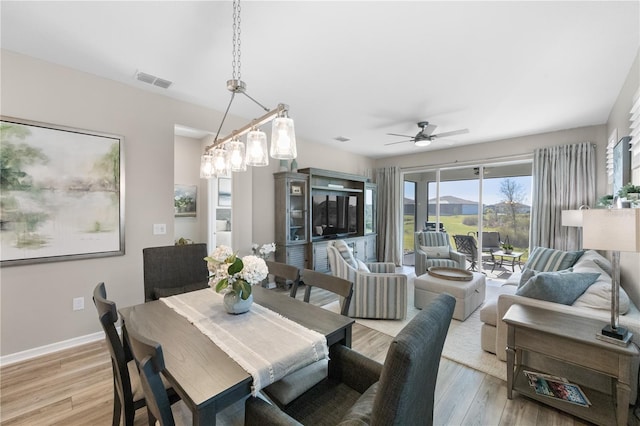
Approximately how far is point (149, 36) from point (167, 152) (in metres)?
1.40

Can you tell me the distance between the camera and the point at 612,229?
150cm

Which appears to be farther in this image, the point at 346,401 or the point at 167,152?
the point at 167,152

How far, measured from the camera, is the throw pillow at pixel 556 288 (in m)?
2.06

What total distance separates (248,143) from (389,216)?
5.23m

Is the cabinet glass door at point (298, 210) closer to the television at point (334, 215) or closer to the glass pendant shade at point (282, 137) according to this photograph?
the television at point (334, 215)

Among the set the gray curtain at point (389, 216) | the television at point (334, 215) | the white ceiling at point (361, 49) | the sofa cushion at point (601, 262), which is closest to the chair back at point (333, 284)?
the white ceiling at point (361, 49)

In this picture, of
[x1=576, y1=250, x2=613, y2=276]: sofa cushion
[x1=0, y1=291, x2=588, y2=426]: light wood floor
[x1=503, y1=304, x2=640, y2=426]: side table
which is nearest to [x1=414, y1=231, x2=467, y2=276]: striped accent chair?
[x1=576, y1=250, x2=613, y2=276]: sofa cushion

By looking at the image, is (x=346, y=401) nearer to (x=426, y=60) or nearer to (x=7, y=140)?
(x=426, y=60)

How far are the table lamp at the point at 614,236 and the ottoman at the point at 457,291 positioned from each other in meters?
1.51

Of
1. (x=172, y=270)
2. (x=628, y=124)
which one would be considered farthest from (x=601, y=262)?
(x=172, y=270)

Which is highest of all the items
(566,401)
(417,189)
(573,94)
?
(573,94)

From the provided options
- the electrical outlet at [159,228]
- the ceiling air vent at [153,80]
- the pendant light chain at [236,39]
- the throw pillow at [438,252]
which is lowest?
the throw pillow at [438,252]

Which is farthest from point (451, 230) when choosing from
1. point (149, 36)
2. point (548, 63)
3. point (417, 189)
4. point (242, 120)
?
point (149, 36)

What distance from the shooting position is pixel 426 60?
238 centimetres
